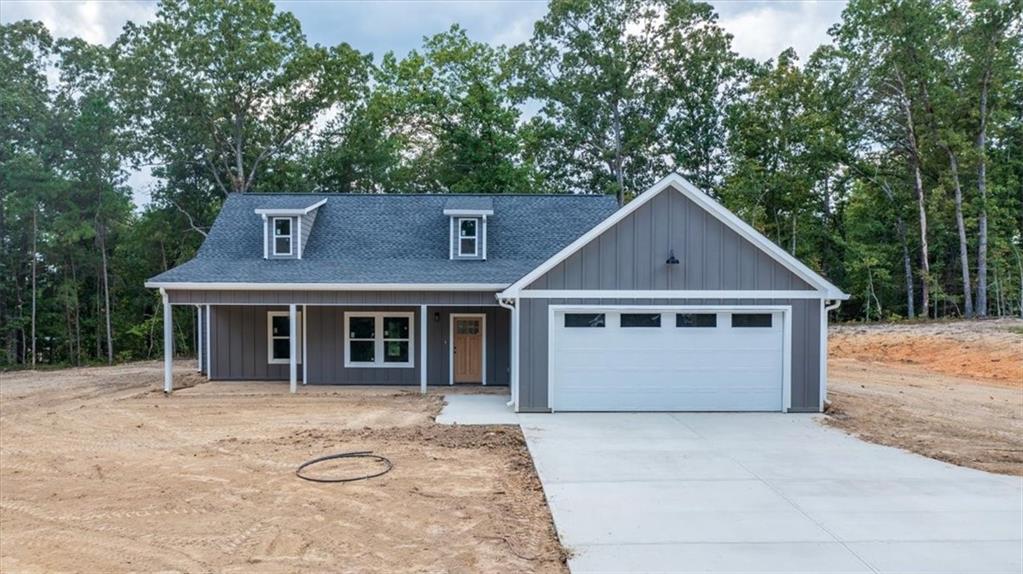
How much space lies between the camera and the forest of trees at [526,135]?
25.2 metres

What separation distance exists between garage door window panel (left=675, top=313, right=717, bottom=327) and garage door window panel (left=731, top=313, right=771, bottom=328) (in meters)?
0.40

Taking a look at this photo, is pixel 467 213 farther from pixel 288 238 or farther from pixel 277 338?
pixel 277 338

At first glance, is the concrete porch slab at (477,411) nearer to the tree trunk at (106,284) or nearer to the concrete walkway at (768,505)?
the concrete walkway at (768,505)

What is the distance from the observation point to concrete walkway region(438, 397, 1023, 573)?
503 centimetres

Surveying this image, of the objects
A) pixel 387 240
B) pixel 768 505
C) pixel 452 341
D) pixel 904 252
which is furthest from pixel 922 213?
pixel 768 505

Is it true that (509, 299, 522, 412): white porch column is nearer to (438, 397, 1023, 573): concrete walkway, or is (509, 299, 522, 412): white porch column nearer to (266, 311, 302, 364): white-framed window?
(438, 397, 1023, 573): concrete walkway

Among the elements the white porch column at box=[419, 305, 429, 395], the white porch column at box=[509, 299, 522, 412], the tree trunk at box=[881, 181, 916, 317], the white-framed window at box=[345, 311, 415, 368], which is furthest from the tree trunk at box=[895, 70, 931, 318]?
the white porch column at box=[419, 305, 429, 395]

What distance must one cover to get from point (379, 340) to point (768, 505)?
35.3 ft

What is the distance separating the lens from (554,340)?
11.7 meters

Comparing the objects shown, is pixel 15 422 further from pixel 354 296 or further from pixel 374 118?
pixel 374 118

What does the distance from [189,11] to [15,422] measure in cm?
2019

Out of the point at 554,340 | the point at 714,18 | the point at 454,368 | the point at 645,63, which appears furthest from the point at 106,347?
the point at 714,18

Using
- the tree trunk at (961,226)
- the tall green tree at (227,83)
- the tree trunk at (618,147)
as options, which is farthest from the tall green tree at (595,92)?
the tree trunk at (961,226)

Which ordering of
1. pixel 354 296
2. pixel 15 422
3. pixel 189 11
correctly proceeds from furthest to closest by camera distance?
pixel 189 11 → pixel 354 296 → pixel 15 422
